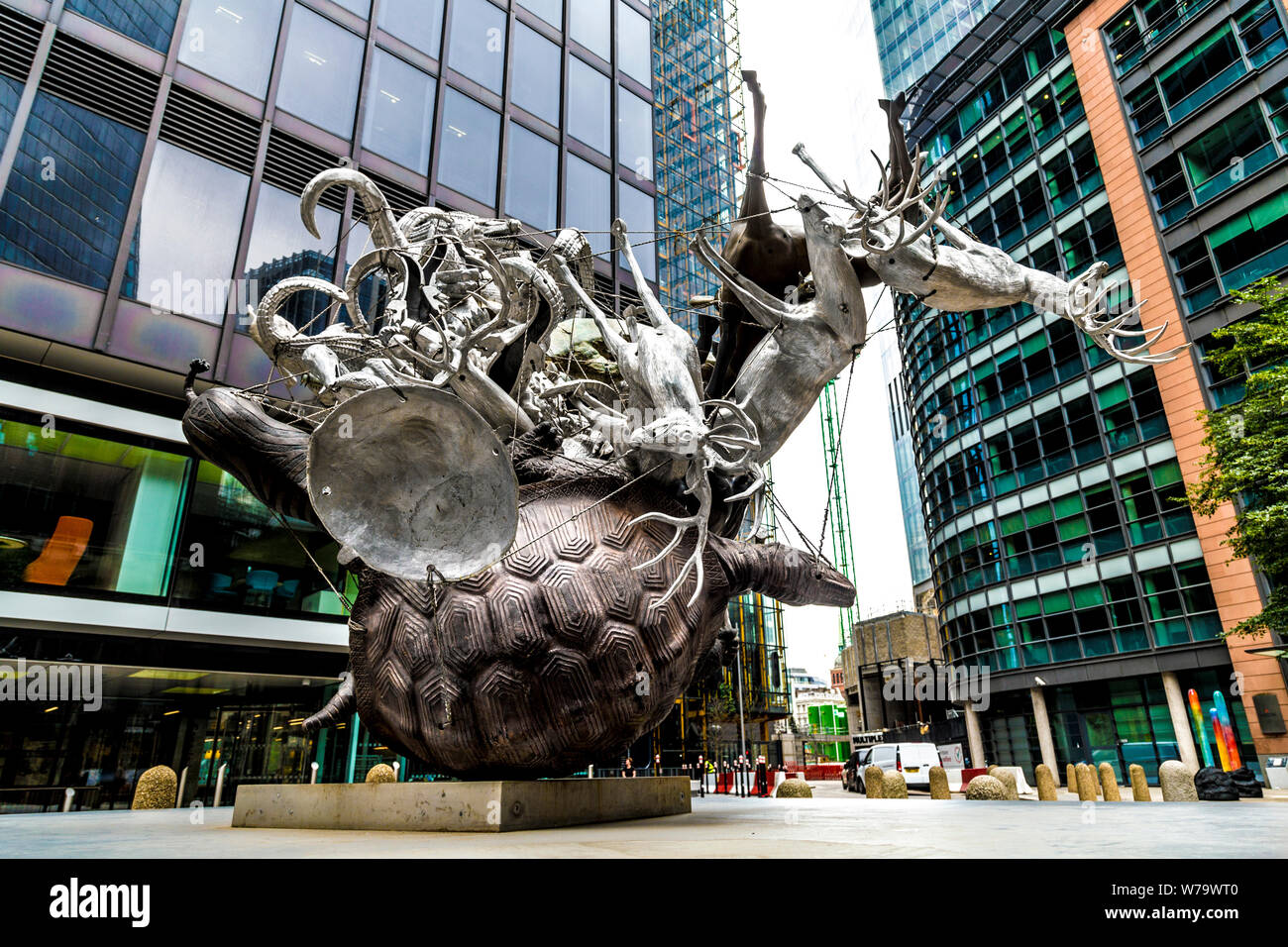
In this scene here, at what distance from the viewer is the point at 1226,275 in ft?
82.6

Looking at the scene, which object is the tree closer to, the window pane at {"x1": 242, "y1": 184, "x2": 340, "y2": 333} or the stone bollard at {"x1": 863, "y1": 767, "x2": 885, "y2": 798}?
the stone bollard at {"x1": 863, "y1": 767, "x2": 885, "y2": 798}

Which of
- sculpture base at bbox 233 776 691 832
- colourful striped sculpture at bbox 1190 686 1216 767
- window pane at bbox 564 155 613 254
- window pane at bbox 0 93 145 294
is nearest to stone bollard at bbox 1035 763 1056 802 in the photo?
sculpture base at bbox 233 776 691 832

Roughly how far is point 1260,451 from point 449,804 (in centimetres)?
1721

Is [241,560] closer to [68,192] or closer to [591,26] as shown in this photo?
[68,192]

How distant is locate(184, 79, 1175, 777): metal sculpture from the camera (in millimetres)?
4656

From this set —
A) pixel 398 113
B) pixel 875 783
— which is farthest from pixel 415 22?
pixel 875 783

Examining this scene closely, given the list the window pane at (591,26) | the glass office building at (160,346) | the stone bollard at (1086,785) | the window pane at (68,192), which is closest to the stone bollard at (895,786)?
the stone bollard at (1086,785)

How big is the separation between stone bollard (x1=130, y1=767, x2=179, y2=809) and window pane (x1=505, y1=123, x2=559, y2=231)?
1494 cm

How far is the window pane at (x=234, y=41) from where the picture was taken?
53.6ft

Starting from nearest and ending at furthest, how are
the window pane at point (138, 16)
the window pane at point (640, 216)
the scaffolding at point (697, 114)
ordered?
the window pane at point (138, 16), the window pane at point (640, 216), the scaffolding at point (697, 114)

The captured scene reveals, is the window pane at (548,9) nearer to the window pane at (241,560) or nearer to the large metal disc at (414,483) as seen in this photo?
the window pane at (241,560)

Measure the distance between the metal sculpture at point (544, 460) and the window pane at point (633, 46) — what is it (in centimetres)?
2110

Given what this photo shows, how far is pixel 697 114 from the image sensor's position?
4372 centimetres

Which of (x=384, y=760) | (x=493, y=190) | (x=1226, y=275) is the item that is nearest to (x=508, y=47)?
(x=493, y=190)
